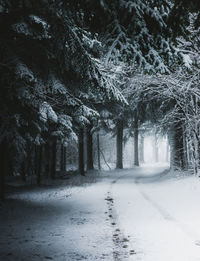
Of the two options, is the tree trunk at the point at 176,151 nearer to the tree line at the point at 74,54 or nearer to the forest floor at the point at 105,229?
the tree line at the point at 74,54

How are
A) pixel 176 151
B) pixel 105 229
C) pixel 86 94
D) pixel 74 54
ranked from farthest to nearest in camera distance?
1. pixel 176 151
2. pixel 86 94
3. pixel 105 229
4. pixel 74 54

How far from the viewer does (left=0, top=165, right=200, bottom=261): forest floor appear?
4.84m

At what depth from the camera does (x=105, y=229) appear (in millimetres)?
6504

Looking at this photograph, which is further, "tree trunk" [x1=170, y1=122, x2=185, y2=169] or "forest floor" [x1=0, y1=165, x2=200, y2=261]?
"tree trunk" [x1=170, y1=122, x2=185, y2=169]

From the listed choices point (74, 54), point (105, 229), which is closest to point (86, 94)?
point (74, 54)

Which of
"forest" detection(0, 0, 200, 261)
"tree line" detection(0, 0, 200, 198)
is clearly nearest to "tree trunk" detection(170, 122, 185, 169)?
"forest" detection(0, 0, 200, 261)

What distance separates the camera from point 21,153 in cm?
823

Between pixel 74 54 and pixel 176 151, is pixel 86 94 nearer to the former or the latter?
pixel 74 54

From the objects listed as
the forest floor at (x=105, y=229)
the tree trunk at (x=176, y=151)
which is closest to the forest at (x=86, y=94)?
the forest floor at (x=105, y=229)

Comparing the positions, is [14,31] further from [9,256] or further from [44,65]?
[9,256]

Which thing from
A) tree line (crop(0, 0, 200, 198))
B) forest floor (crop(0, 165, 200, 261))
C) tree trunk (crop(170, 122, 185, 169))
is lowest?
forest floor (crop(0, 165, 200, 261))

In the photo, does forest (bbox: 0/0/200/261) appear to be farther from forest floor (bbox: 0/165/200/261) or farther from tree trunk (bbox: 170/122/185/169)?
tree trunk (bbox: 170/122/185/169)

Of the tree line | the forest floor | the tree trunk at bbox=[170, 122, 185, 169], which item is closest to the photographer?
the tree line

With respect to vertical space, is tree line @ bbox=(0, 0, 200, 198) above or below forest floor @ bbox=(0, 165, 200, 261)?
above
